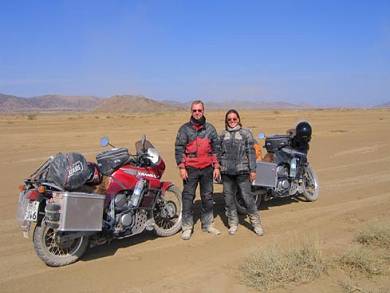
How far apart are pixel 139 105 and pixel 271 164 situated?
426ft

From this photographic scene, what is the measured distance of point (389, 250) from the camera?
5848 millimetres

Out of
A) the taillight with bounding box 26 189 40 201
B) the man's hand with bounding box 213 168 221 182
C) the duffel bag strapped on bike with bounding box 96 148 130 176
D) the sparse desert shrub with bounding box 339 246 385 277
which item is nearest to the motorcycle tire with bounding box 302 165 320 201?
the man's hand with bounding box 213 168 221 182

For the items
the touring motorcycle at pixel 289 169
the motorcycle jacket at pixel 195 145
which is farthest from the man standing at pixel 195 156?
the touring motorcycle at pixel 289 169

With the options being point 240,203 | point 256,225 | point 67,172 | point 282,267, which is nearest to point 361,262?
point 282,267

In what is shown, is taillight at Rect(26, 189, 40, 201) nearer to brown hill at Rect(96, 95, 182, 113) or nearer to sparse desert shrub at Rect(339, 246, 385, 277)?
sparse desert shrub at Rect(339, 246, 385, 277)

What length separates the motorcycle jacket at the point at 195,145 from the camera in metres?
6.75

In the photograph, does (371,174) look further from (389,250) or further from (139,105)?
(139,105)

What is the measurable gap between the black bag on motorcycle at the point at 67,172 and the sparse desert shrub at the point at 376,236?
3.73 m

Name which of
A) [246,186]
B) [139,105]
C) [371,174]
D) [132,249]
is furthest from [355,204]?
[139,105]

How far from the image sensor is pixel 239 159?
6984 mm

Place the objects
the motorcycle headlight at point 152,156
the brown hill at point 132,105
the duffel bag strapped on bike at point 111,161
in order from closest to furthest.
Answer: the duffel bag strapped on bike at point 111,161 → the motorcycle headlight at point 152,156 → the brown hill at point 132,105

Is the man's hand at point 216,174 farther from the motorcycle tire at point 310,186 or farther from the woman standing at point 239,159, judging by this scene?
the motorcycle tire at point 310,186

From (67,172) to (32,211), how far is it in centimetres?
60

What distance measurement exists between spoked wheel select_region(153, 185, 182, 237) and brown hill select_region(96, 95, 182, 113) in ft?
403
